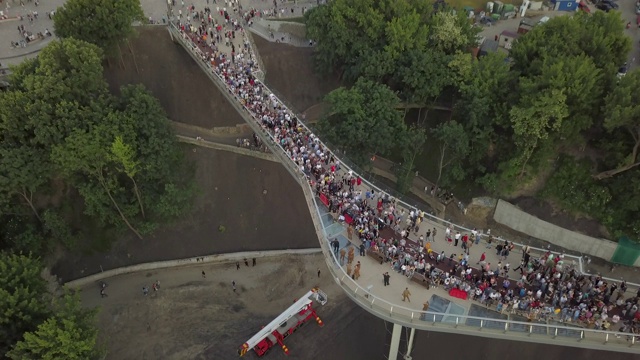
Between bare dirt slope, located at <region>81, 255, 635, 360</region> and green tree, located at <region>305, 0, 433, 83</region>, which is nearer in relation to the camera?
bare dirt slope, located at <region>81, 255, 635, 360</region>

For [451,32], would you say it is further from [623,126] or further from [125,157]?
[125,157]

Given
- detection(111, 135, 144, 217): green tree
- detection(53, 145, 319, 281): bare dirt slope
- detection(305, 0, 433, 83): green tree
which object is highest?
detection(305, 0, 433, 83): green tree

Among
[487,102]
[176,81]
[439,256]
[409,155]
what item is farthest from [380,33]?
[439,256]

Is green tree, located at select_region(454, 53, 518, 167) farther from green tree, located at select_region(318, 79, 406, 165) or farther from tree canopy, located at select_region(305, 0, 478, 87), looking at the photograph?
green tree, located at select_region(318, 79, 406, 165)

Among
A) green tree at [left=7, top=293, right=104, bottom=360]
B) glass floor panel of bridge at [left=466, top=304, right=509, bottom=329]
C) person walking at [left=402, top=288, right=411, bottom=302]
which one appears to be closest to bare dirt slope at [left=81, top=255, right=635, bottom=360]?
green tree at [left=7, top=293, right=104, bottom=360]

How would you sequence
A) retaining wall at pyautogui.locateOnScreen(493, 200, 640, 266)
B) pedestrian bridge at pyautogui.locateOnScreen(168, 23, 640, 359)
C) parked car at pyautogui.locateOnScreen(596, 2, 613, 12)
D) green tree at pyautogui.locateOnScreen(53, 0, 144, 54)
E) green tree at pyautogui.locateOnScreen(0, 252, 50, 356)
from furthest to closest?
1. parked car at pyautogui.locateOnScreen(596, 2, 613, 12)
2. green tree at pyautogui.locateOnScreen(53, 0, 144, 54)
3. retaining wall at pyautogui.locateOnScreen(493, 200, 640, 266)
4. green tree at pyautogui.locateOnScreen(0, 252, 50, 356)
5. pedestrian bridge at pyautogui.locateOnScreen(168, 23, 640, 359)

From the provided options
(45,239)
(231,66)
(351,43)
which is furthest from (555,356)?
(45,239)

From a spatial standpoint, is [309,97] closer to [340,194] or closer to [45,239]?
[340,194]
